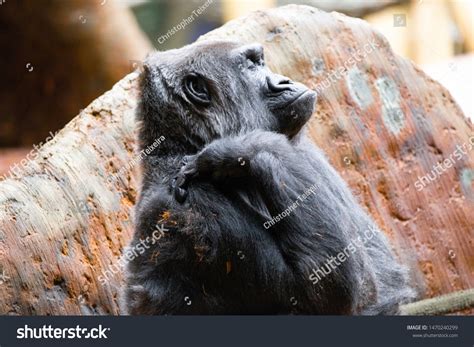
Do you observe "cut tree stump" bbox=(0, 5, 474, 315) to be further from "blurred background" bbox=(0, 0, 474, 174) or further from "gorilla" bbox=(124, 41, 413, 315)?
"blurred background" bbox=(0, 0, 474, 174)

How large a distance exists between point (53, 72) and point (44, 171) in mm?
4230

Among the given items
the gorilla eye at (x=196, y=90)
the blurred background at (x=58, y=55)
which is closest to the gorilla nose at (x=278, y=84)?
the gorilla eye at (x=196, y=90)

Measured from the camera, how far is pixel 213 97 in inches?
119

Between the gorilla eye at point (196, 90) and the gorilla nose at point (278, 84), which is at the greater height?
the gorilla eye at point (196, 90)

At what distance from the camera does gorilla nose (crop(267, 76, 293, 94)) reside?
3016 millimetres

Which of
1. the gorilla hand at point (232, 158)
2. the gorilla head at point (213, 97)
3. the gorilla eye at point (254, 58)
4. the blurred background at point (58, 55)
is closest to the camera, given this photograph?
the gorilla hand at point (232, 158)

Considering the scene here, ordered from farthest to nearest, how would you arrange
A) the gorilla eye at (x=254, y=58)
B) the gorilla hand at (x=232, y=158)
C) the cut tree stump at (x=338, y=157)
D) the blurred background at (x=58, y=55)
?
1. the blurred background at (x=58, y=55)
2. the cut tree stump at (x=338, y=157)
3. the gorilla eye at (x=254, y=58)
4. the gorilla hand at (x=232, y=158)

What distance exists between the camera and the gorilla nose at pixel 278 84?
3016 mm

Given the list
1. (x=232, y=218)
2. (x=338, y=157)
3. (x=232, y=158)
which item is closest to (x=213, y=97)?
(x=232, y=158)

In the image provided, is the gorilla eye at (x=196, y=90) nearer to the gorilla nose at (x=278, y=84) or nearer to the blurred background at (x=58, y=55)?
the gorilla nose at (x=278, y=84)

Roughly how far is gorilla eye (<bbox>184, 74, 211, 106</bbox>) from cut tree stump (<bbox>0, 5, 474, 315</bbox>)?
2.38 ft

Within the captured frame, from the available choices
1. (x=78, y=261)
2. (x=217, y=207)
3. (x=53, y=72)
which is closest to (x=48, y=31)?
(x=53, y=72)

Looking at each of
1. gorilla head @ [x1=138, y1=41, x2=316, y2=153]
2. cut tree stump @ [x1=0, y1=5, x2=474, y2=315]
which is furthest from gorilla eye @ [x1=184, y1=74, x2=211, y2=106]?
cut tree stump @ [x1=0, y1=5, x2=474, y2=315]

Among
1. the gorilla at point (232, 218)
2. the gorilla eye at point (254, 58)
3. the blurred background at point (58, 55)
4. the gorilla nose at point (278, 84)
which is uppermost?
the blurred background at point (58, 55)
